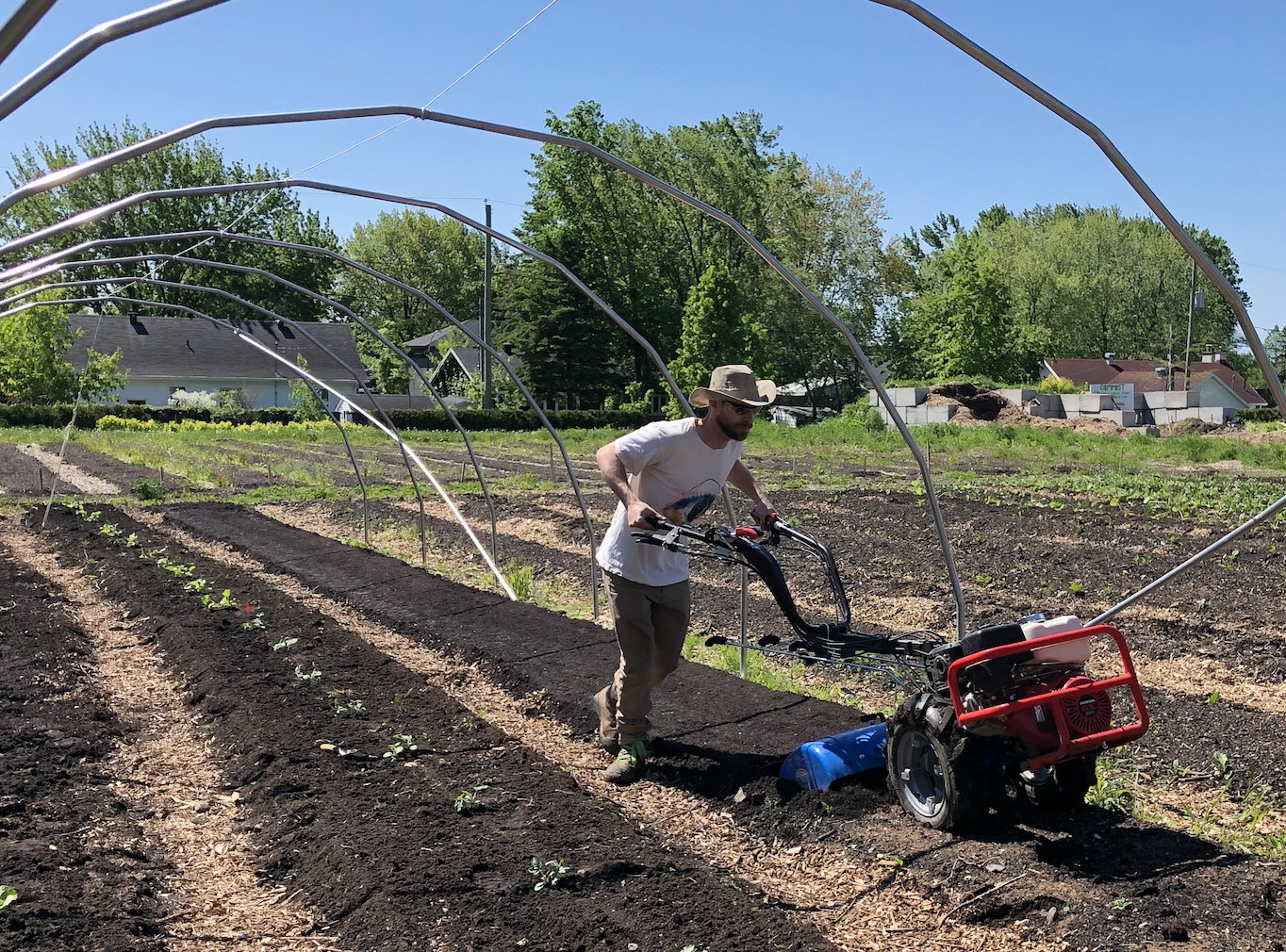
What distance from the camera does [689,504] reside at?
4730mm

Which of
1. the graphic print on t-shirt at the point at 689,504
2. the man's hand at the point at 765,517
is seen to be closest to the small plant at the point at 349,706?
the graphic print on t-shirt at the point at 689,504

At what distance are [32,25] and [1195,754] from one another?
5057 mm

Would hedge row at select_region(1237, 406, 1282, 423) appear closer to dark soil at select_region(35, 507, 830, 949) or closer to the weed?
the weed

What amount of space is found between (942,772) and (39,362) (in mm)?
41279

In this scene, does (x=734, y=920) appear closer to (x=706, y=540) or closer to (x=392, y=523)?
(x=706, y=540)

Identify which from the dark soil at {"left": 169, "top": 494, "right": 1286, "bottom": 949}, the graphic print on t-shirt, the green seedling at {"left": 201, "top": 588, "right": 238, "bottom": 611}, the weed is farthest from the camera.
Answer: the weed

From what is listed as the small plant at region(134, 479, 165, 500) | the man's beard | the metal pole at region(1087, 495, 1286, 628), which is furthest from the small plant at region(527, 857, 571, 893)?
the small plant at region(134, 479, 165, 500)

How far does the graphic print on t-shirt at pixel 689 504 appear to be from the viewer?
4.71m

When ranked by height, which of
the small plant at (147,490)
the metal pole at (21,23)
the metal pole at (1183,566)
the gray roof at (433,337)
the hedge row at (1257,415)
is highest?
the gray roof at (433,337)

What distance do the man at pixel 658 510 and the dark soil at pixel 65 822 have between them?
1950 mm

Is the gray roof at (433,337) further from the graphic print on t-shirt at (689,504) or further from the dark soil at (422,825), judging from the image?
the graphic print on t-shirt at (689,504)

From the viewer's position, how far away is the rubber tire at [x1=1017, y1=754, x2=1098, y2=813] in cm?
388

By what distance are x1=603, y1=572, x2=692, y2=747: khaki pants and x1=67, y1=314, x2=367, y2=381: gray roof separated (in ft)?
154

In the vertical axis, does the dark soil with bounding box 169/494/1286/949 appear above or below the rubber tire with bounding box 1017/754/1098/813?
below
